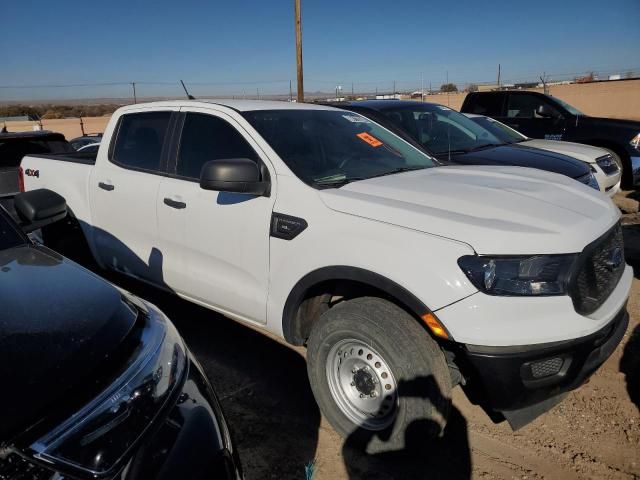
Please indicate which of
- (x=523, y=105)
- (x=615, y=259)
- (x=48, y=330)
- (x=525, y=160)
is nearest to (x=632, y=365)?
(x=615, y=259)

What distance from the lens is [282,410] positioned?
2922 millimetres

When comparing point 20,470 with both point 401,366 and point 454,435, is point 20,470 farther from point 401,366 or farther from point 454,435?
point 454,435

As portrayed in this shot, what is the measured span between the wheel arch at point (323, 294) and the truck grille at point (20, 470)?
1504 mm

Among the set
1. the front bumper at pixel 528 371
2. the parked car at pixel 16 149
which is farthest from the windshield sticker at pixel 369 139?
the parked car at pixel 16 149

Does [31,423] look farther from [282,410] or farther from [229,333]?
[229,333]

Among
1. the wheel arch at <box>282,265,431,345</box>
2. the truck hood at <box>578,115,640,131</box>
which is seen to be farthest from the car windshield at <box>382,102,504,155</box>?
the wheel arch at <box>282,265,431,345</box>

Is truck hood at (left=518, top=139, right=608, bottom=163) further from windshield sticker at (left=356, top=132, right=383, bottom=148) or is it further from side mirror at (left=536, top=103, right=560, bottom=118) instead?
windshield sticker at (left=356, top=132, right=383, bottom=148)

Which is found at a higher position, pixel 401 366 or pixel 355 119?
pixel 355 119

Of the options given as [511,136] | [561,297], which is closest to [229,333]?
[561,297]

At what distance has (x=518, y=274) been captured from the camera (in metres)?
2.08

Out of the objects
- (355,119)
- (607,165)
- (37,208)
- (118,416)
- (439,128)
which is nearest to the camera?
(118,416)

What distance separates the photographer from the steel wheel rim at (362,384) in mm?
2412

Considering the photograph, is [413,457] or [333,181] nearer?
[413,457]

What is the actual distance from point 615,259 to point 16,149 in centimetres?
658
